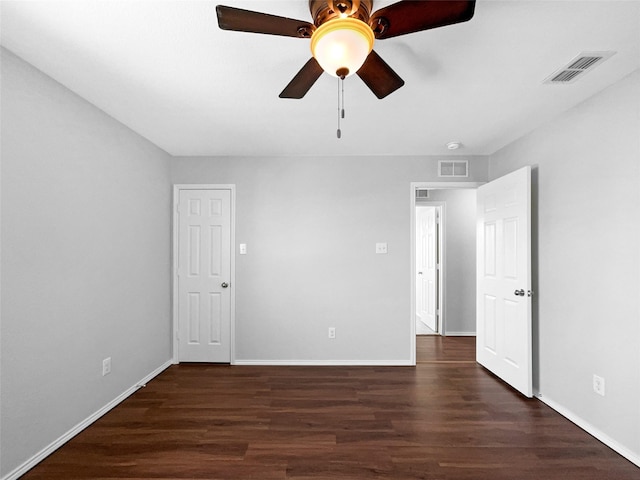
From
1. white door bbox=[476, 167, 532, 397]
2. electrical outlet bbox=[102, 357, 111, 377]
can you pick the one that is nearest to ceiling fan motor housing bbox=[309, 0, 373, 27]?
white door bbox=[476, 167, 532, 397]

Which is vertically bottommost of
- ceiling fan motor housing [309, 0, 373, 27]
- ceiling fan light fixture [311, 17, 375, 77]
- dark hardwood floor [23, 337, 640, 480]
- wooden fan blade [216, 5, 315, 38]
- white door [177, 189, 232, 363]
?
dark hardwood floor [23, 337, 640, 480]

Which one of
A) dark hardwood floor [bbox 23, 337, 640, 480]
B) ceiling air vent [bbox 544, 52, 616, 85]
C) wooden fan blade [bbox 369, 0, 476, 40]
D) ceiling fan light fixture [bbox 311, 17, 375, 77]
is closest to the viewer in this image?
wooden fan blade [bbox 369, 0, 476, 40]

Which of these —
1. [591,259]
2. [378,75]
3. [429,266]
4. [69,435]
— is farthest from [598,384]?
[69,435]

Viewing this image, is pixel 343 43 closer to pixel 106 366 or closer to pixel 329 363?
pixel 106 366

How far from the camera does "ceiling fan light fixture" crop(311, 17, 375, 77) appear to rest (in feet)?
4.51

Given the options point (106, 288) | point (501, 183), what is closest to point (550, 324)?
point (501, 183)

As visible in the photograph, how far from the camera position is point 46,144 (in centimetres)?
222

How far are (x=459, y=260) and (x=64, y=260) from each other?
498 cm

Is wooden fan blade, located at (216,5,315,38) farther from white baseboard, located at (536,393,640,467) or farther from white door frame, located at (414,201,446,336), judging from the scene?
white door frame, located at (414,201,446,336)

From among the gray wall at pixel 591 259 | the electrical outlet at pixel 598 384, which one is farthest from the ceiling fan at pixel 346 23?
the electrical outlet at pixel 598 384

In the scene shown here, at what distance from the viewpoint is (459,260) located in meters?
5.43

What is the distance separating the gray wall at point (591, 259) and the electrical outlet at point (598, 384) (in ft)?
0.11

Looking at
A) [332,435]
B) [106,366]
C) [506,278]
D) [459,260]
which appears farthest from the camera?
[459,260]

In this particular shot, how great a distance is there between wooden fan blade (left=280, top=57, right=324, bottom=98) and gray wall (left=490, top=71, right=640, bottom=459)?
6.66ft
